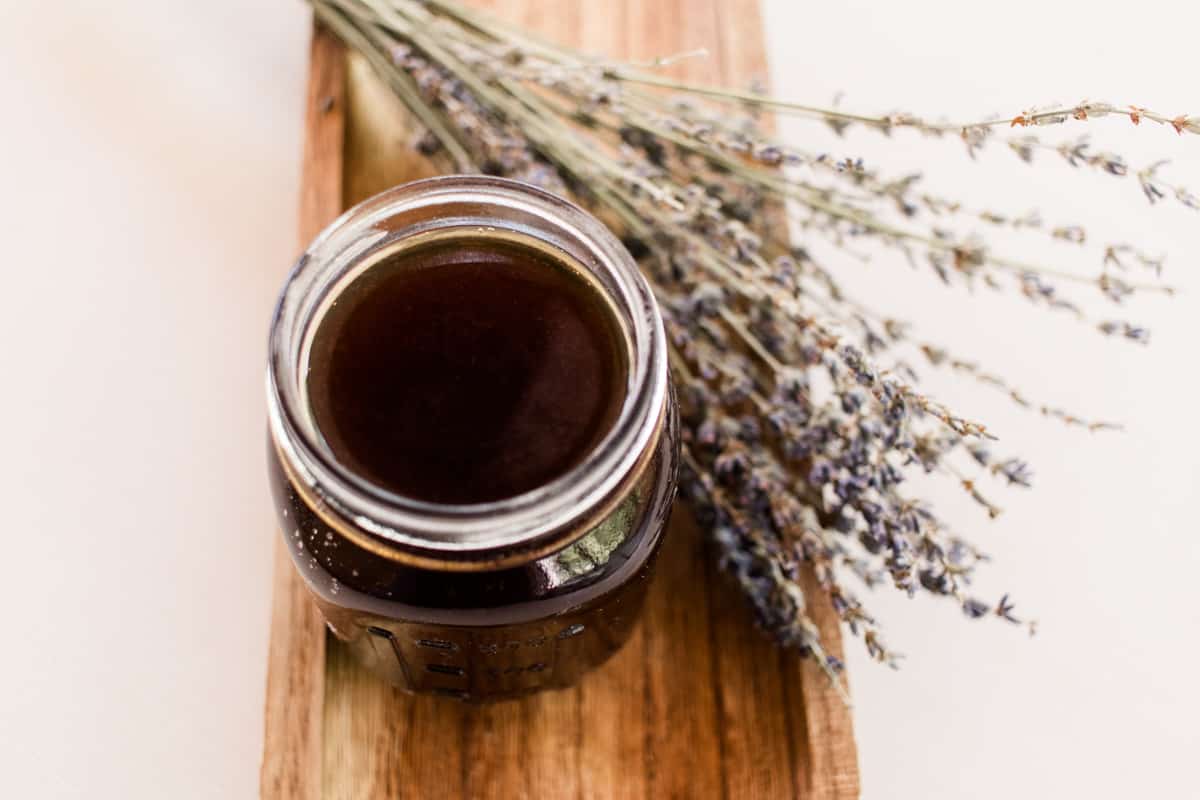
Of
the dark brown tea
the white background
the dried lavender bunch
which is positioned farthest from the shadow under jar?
the white background

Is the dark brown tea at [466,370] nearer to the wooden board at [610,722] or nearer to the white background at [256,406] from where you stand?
the wooden board at [610,722]

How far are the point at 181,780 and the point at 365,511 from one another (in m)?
0.42

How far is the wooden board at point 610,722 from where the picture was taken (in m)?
0.77

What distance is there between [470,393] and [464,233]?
9cm

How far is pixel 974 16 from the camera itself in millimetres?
1141

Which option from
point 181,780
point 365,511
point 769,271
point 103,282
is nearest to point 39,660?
point 181,780

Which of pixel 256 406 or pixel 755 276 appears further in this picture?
pixel 256 406

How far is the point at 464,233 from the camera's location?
2.19ft

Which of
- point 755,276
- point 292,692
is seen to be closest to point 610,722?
point 292,692

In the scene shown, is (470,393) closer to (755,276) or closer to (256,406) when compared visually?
(755,276)

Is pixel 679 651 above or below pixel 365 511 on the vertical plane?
below

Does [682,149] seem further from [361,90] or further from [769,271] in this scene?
[361,90]

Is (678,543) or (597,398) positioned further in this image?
(678,543)

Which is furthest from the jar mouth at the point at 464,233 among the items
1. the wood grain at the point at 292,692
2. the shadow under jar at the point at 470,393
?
the wood grain at the point at 292,692
